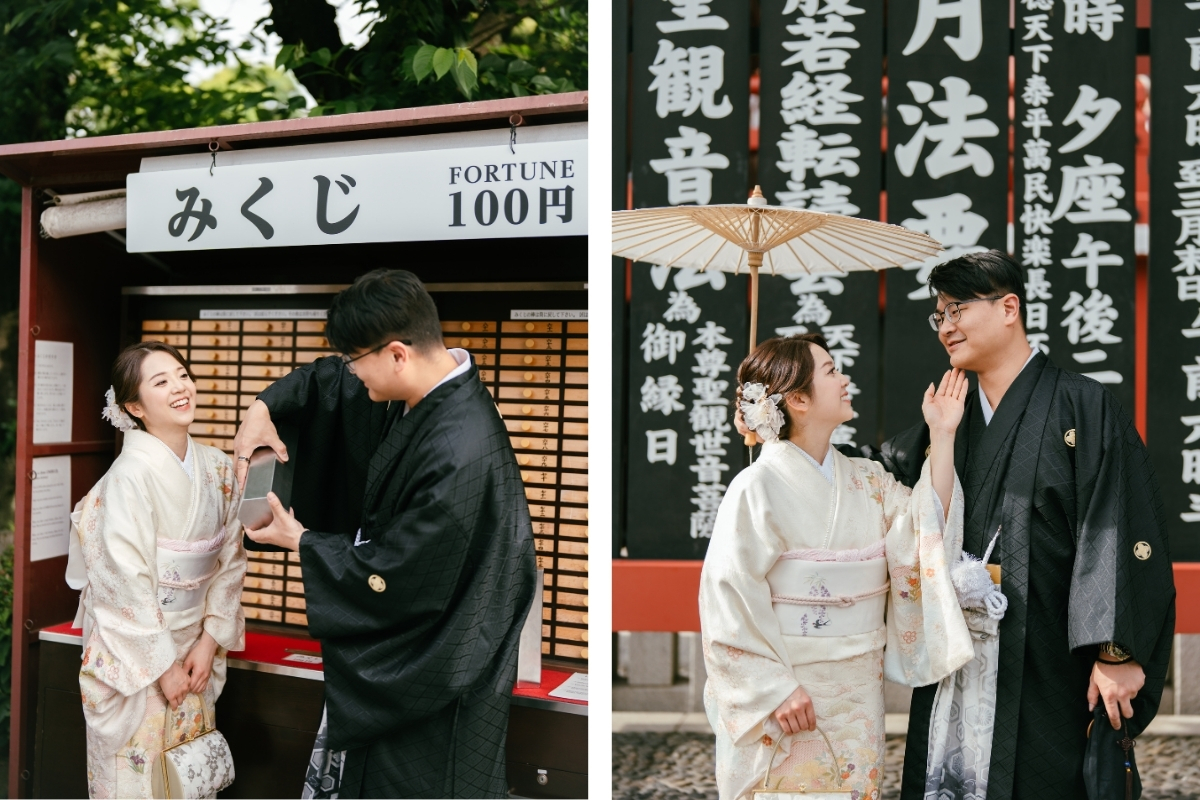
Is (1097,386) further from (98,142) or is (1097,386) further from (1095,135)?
(98,142)

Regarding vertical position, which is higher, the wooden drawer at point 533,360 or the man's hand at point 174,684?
the wooden drawer at point 533,360

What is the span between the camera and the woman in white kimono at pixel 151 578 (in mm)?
3088

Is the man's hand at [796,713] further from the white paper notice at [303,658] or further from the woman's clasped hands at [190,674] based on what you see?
the woman's clasped hands at [190,674]

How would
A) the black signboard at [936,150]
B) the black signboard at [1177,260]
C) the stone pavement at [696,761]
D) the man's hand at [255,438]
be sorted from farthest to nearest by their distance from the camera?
the stone pavement at [696,761] < the black signboard at [936,150] < the black signboard at [1177,260] < the man's hand at [255,438]

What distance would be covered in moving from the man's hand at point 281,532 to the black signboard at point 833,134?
9.43 feet

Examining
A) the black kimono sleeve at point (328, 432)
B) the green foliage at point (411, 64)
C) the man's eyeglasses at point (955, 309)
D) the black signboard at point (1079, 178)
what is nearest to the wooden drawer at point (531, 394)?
the black kimono sleeve at point (328, 432)

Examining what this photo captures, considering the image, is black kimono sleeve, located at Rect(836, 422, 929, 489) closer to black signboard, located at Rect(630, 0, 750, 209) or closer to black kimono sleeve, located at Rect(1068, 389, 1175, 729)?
black kimono sleeve, located at Rect(1068, 389, 1175, 729)

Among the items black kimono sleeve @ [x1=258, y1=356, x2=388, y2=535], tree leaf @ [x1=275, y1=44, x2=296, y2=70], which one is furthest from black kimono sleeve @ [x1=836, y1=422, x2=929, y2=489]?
tree leaf @ [x1=275, y1=44, x2=296, y2=70]

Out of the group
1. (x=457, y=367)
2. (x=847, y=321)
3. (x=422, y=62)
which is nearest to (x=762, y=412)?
(x=457, y=367)

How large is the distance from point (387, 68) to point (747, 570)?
4076 millimetres

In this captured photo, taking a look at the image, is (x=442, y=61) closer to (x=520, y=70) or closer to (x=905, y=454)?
(x=520, y=70)

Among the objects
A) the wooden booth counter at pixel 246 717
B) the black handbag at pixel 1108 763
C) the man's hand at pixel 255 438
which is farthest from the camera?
the wooden booth counter at pixel 246 717

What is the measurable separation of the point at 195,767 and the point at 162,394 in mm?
1441

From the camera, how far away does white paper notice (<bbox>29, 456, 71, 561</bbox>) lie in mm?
3754
